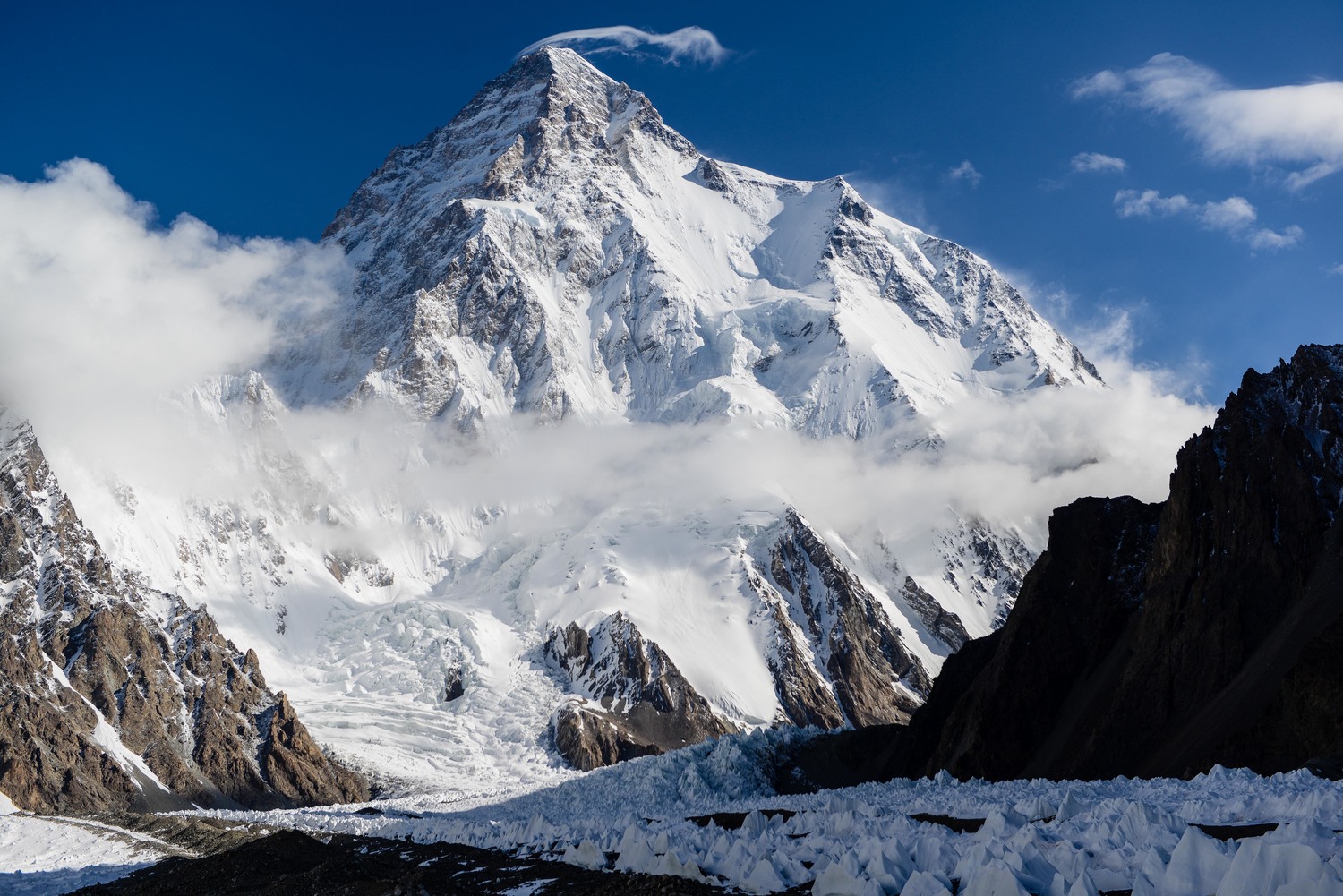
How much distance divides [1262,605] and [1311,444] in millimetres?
15024

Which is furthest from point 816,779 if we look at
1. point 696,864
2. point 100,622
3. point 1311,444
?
point 100,622

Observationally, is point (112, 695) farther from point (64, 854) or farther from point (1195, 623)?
point (1195, 623)

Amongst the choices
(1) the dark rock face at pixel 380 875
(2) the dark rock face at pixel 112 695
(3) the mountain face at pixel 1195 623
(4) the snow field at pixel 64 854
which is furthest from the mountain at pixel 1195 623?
(2) the dark rock face at pixel 112 695

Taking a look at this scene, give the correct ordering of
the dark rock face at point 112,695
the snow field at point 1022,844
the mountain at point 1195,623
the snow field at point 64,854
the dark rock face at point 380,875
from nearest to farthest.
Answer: the snow field at point 1022,844 → the dark rock face at point 380,875 → the snow field at point 64,854 → the mountain at point 1195,623 → the dark rock face at point 112,695

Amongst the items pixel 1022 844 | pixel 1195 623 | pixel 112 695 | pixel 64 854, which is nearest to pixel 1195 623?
pixel 1195 623

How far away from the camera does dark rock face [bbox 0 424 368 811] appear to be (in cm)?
13825

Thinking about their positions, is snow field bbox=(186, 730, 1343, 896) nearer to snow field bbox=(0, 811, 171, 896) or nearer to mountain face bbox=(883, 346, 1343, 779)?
mountain face bbox=(883, 346, 1343, 779)

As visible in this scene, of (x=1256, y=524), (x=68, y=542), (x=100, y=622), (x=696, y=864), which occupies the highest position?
(x=68, y=542)

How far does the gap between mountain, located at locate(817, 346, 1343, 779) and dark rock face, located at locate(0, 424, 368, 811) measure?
383 feet

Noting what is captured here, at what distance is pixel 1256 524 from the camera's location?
68875 millimetres

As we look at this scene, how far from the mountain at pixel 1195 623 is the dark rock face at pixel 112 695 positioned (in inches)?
4600

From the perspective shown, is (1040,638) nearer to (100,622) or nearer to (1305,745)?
(1305,745)

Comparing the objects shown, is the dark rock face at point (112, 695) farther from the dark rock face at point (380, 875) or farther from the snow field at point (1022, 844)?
the snow field at point (1022, 844)

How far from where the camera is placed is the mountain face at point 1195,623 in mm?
54219
